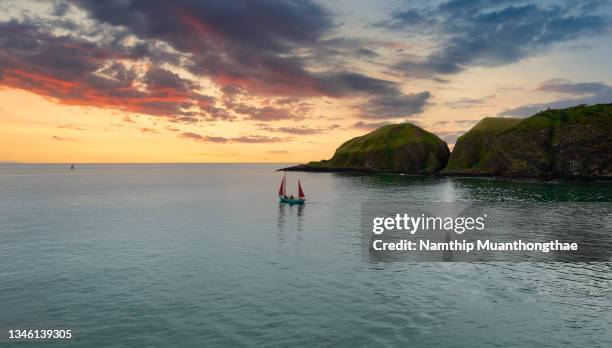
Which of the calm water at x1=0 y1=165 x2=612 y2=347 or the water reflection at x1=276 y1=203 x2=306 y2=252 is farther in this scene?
the water reflection at x1=276 y1=203 x2=306 y2=252

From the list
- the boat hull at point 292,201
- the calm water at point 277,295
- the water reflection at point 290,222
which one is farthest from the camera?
the boat hull at point 292,201

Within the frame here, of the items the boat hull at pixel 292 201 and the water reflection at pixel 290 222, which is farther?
the boat hull at pixel 292 201

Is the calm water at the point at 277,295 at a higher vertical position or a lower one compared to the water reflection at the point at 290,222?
lower

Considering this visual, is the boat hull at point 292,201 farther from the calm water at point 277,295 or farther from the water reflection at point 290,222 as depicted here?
the calm water at point 277,295

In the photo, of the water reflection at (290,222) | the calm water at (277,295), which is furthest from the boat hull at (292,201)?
the calm water at (277,295)

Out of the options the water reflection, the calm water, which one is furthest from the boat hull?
the calm water

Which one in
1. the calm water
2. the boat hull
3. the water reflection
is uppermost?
the boat hull

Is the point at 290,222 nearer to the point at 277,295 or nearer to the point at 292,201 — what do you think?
the point at 292,201

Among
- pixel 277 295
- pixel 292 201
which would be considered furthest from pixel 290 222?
pixel 277 295

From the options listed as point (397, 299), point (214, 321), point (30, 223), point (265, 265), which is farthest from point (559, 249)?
point (30, 223)

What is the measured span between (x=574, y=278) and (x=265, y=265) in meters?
28.7

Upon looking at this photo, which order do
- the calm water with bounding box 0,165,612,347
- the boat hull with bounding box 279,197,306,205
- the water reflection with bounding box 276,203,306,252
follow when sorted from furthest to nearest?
the boat hull with bounding box 279,197,306,205 < the water reflection with bounding box 276,203,306,252 < the calm water with bounding box 0,165,612,347

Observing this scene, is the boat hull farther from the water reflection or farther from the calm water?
the calm water

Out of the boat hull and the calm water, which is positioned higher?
the boat hull
